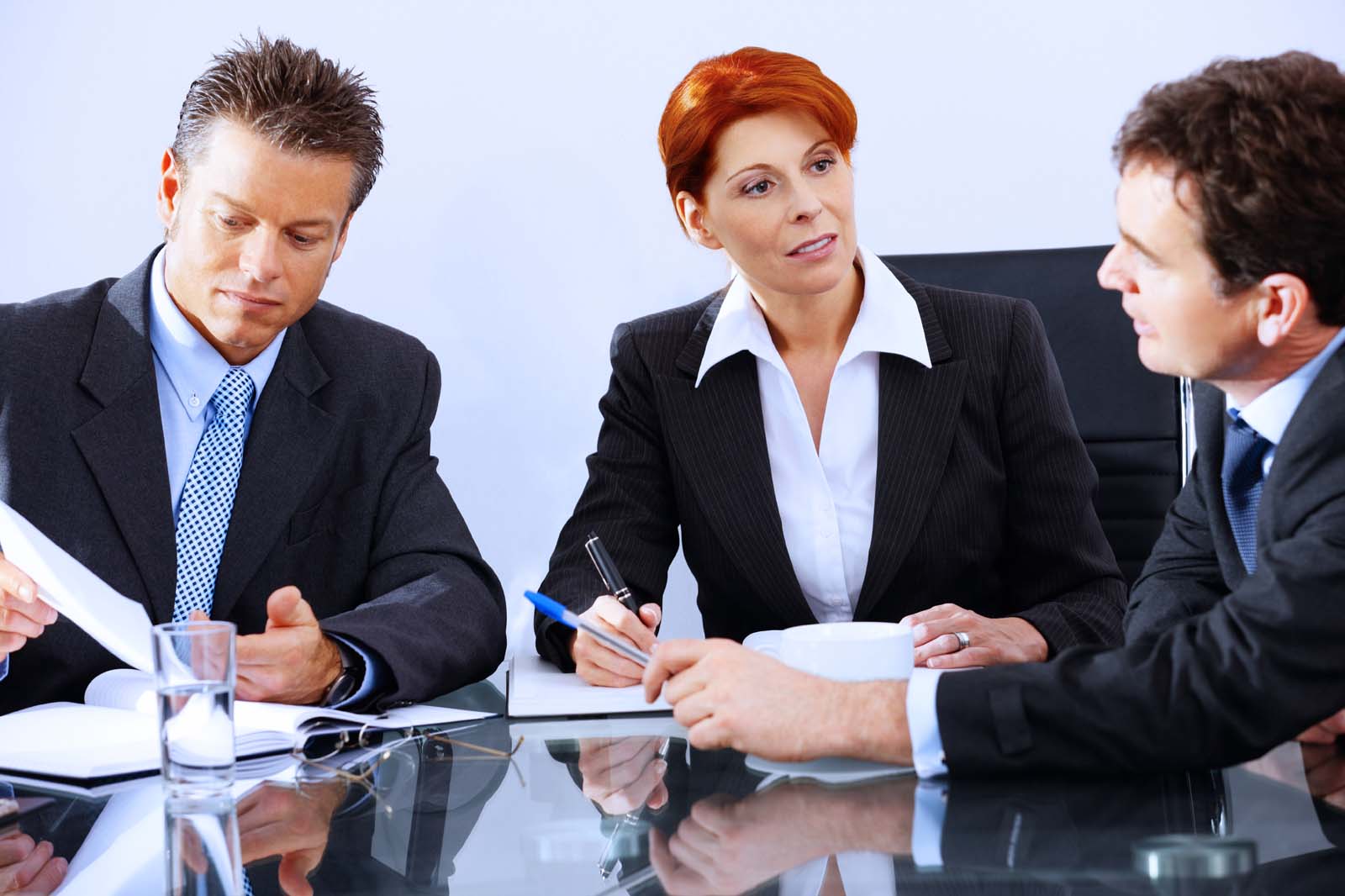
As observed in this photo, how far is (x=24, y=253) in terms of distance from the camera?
2.72 metres

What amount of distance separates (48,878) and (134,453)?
34.7 inches

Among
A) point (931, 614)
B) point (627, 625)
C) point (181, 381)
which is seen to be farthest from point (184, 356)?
point (931, 614)

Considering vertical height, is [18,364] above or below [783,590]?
above

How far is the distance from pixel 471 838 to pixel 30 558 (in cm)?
56

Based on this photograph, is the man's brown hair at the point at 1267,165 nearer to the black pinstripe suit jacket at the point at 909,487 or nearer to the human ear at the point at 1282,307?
the human ear at the point at 1282,307

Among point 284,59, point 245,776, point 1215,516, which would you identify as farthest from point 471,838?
point 284,59

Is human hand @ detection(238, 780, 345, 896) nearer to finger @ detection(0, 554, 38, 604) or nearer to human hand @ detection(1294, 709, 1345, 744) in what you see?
finger @ detection(0, 554, 38, 604)

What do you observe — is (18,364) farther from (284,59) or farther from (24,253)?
(24,253)

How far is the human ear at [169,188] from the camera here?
71.9 inches

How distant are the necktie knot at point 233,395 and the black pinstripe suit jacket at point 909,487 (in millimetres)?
495

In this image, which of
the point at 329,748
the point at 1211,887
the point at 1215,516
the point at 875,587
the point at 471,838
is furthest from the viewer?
the point at 875,587

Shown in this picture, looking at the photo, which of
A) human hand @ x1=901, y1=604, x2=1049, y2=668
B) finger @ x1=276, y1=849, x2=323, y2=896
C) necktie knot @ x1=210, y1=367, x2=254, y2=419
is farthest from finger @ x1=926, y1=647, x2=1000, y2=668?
necktie knot @ x1=210, y1=367, x2=254, y2=419

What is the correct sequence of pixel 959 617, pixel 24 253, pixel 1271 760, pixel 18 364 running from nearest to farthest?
pixel 1271 760 → pixel 959 617 → pixel 18 364 → pixel 24 253

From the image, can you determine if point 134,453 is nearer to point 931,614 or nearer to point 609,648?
point 609,648
